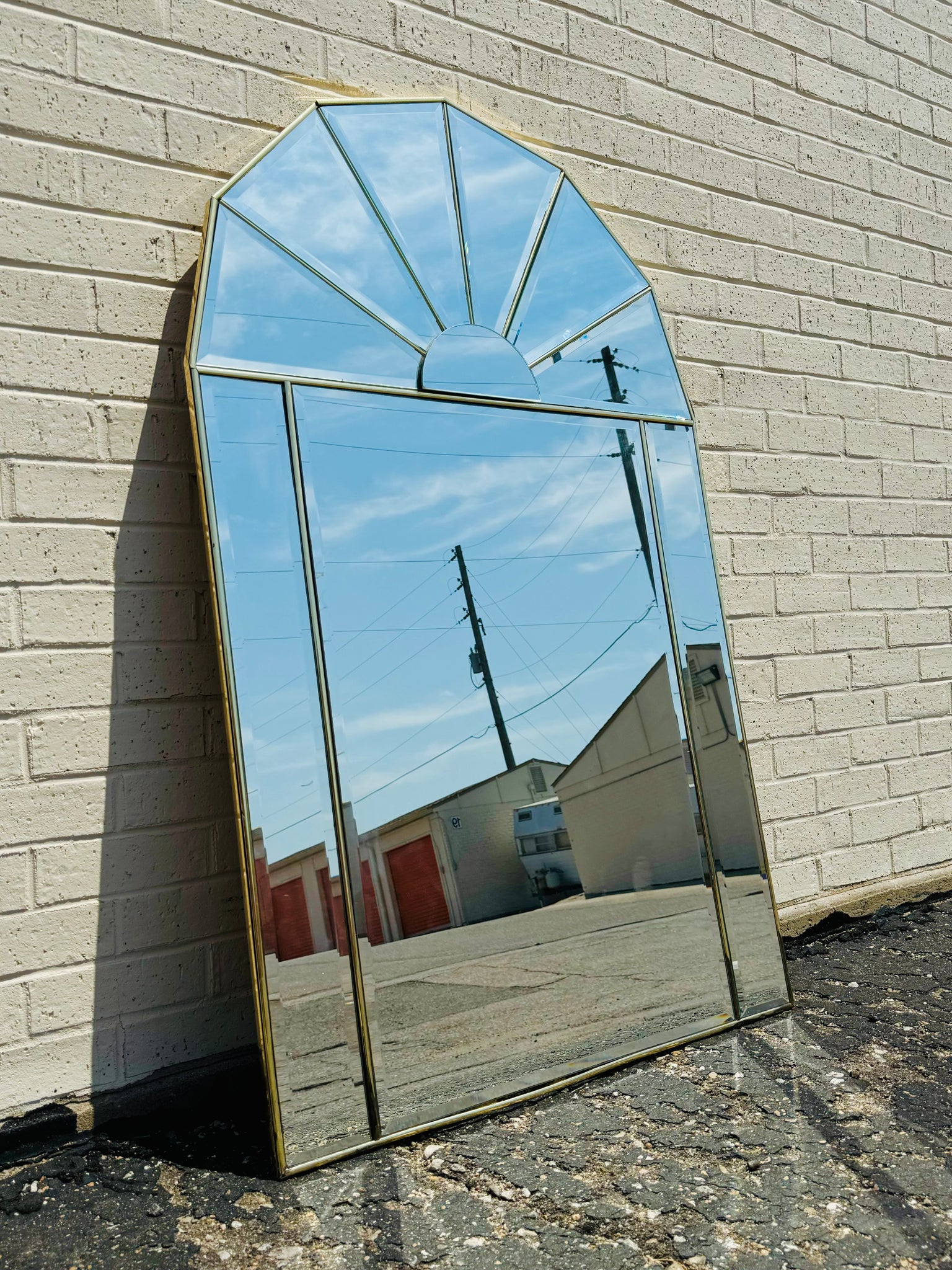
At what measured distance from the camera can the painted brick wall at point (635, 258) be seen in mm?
1691

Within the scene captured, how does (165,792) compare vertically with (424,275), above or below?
below

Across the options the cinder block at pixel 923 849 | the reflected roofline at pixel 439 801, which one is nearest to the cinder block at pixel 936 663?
the cinder block at pixel 923 849

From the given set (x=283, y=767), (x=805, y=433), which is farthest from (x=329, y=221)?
(x=805, y=433)

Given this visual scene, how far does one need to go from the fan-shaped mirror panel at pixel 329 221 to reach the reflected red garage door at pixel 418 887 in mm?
976

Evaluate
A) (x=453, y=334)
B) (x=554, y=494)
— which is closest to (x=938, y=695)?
(x=554, y=494)

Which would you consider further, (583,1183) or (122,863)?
(122,863)

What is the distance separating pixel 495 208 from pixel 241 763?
131 centimetres

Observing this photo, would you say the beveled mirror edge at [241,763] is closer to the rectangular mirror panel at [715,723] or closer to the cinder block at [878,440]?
the rectangular mirror panel at [715,723]

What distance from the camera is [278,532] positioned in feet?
5.54

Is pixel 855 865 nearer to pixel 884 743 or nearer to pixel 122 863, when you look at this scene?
pixel 884 743

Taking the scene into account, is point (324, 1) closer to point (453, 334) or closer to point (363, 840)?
point (453, 334)

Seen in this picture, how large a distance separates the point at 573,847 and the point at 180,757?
2.54 ft

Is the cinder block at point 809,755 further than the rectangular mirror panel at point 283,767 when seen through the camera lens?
Yes

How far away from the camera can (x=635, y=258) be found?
8.07 feet
